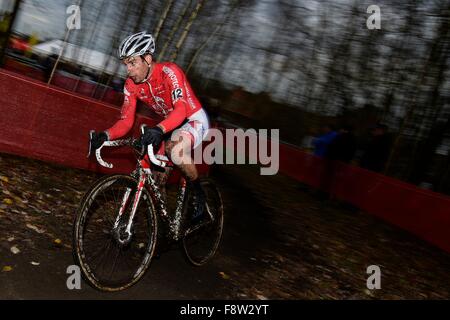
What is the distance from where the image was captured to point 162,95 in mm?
4082

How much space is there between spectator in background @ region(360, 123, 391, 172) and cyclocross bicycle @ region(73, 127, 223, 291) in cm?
677

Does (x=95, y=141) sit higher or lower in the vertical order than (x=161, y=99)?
lower

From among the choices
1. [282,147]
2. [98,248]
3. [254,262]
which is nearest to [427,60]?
[282,147]

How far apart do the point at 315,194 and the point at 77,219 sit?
9519 mm

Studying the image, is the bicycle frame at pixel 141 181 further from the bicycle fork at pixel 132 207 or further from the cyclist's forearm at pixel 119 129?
the cyclist's forearm at pixel 119 129

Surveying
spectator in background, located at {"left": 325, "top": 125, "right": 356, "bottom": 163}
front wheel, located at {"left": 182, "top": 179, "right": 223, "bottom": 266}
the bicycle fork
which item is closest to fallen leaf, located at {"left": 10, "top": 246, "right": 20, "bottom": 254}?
the bicycle fork

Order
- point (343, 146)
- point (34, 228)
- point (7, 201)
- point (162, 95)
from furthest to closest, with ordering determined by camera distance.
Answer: point (343, 146) < point (7, 201) < point (34, 228) < point (162, 95)

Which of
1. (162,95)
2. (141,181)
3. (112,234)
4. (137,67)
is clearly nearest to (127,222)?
(112,234)

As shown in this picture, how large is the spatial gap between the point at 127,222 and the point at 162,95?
1.34 meters

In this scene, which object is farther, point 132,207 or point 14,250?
point 14,250

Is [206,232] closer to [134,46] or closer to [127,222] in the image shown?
[127,222]

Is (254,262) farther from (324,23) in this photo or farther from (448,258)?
(324,23)

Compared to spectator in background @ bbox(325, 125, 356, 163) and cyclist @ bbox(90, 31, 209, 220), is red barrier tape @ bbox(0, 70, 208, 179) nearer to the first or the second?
cyclist @ bbox(90, 31, 209, 220)

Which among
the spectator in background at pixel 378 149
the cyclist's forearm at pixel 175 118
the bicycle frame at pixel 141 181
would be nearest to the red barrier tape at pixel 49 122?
the bicycle frame at pixel 141 181
